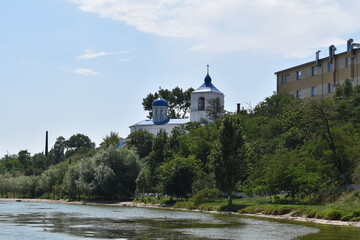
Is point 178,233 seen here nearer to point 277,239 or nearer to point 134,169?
point 277,239

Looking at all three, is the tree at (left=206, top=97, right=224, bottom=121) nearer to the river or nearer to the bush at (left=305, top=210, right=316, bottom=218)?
the river

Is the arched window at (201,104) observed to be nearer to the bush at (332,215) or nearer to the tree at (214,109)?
the tree at (214,109)

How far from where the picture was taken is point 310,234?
3947 centimetres

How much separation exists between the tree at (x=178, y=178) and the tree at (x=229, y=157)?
9994mm

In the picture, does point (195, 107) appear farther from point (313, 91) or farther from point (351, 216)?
point (351, 216)

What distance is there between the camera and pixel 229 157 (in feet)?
212

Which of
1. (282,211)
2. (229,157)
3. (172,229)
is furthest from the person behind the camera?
(229,157)

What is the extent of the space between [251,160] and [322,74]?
19731 millimetres

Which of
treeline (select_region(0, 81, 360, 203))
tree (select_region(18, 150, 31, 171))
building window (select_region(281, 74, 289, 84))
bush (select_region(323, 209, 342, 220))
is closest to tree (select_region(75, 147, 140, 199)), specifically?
treeline (select_region(0, 81, 360, 203))

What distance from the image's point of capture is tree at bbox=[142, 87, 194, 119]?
147m

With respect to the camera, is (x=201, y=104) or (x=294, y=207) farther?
(x=201, y=104)

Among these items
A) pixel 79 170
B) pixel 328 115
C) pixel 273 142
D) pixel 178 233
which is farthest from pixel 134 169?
pixel 178 233

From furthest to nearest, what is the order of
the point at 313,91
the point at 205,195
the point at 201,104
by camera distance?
the point at 201,104
the point at 313,91
the point at 205,195

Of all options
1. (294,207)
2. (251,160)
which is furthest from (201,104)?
(294,207)
